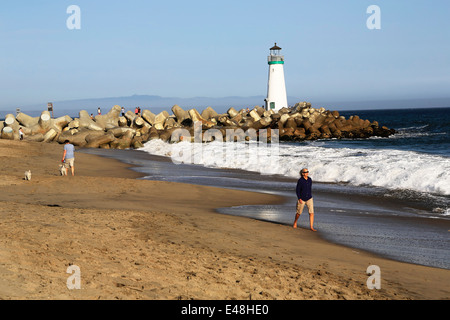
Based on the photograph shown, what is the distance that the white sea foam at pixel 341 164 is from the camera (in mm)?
15766

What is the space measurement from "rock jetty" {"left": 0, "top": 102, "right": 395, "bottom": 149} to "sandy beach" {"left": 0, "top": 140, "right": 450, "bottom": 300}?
24.1m

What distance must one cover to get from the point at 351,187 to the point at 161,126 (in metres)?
27.0

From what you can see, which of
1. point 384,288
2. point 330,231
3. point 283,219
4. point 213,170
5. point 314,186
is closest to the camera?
point 384,288

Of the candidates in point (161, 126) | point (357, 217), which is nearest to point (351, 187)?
point (357, 217)

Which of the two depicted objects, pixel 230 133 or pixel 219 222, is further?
pixel 230 133

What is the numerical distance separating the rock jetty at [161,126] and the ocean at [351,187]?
6983 mm

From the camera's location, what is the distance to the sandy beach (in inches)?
216

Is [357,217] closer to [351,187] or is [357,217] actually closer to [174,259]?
[351,187]

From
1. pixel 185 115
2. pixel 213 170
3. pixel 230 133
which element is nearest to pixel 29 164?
pixel 213 170

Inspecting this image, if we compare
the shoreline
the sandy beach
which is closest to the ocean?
the shoreline
